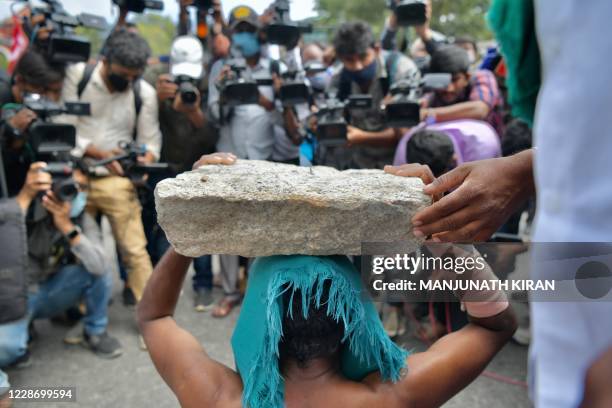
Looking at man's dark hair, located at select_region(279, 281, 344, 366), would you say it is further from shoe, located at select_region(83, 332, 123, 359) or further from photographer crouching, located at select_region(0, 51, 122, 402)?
shoe, located at select_region(83, 332, 123, 359)

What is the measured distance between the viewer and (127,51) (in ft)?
10.6

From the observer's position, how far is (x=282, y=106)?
11.1 ft

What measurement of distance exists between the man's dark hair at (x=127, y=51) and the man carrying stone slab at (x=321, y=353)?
2.34m

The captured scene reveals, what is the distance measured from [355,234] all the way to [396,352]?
316 mm

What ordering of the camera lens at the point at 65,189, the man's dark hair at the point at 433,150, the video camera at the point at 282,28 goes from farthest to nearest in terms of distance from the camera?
the video camera at the point at 282,28
the camera lens at the point at 65,189
the man's dark hair at the point at 433,150

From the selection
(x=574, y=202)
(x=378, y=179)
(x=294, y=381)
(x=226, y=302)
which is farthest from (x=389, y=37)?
(x=574, y=202)

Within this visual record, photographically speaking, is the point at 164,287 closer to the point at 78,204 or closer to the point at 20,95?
the point at 78,204

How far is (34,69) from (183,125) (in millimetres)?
945


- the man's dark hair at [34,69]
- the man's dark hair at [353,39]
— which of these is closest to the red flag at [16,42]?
the man's dark hair at [34,69]

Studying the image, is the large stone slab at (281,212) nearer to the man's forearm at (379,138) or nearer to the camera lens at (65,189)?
the camera lens at (65,189)

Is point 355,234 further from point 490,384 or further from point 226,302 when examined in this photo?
point 226,302

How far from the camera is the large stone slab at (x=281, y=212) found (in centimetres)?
113

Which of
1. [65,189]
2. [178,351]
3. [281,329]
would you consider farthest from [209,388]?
[65,189]

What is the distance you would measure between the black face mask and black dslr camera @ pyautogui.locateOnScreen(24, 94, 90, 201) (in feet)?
1.66
